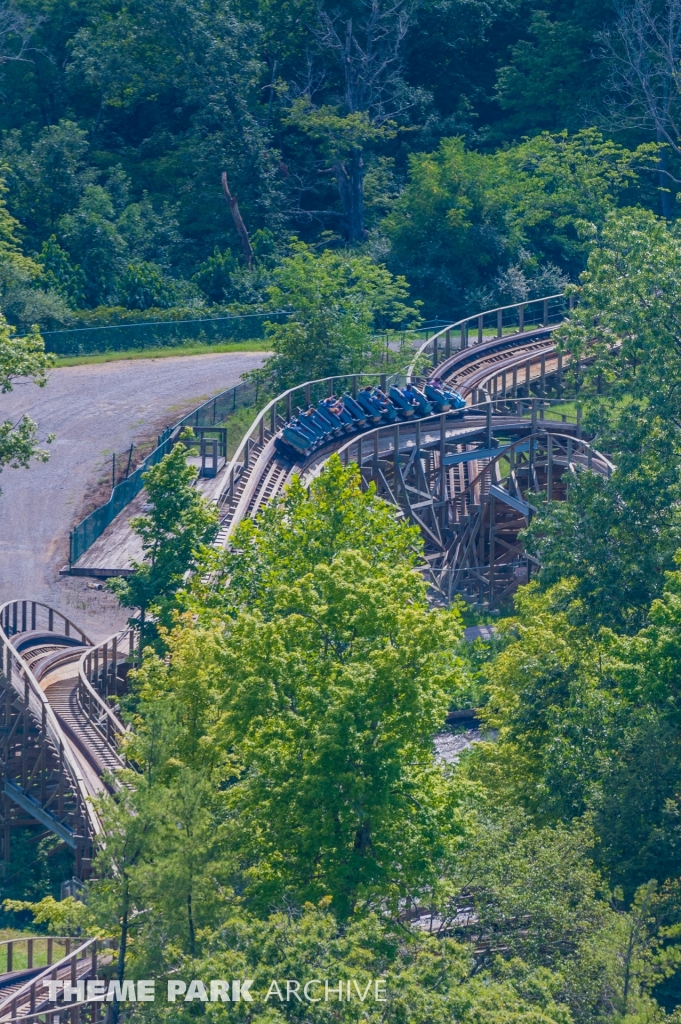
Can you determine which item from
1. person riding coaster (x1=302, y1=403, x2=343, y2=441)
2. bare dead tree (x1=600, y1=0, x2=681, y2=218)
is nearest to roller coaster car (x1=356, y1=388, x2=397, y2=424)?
person riding coaster (x1=302, y1=403, x2=343, y2=441)

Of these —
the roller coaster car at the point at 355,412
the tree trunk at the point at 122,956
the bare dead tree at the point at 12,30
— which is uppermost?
the bare dead tree at the point at 12,30

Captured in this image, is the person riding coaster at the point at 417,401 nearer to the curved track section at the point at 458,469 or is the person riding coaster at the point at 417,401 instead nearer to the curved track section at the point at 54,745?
the curved track section at the point at 458,469

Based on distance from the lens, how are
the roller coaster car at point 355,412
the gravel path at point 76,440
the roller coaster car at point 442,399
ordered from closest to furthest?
the gravel path at point 76,440 → the roller coaster car at point 355,412 → the roller coaster car at point 442,399

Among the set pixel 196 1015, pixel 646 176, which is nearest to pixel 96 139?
pixel 646 176

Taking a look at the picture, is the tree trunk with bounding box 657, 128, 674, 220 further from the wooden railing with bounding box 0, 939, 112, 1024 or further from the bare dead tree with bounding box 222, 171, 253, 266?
the wooden railing with bounding box 0, 939, 112, 1024

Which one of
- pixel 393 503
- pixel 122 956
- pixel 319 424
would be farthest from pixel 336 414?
pixel 122 956

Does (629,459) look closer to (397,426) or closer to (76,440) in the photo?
(397,426)

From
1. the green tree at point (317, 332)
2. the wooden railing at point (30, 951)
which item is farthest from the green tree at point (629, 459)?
the green tree at point (317, 332)
